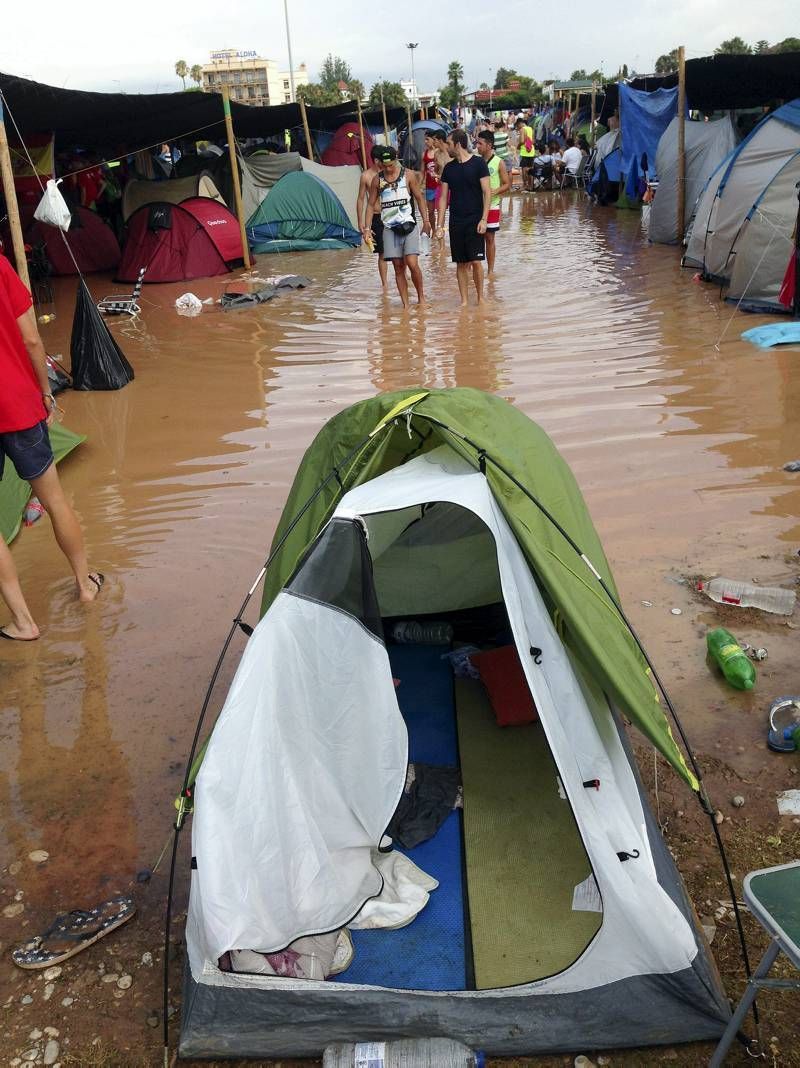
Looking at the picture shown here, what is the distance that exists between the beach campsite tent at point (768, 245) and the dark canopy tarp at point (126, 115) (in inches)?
303

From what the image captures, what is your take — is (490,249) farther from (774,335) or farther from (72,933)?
(72,933)

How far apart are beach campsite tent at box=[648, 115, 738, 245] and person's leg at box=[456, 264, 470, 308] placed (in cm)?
511

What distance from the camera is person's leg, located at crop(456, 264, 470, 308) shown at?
9.92m

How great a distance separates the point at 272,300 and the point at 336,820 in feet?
32.8

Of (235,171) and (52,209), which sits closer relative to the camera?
(52,209)

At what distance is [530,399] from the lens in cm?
713

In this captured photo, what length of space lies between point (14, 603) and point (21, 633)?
0.60 ft

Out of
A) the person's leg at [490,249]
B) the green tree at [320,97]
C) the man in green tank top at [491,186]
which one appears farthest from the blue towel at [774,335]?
the green tree at [320,97]

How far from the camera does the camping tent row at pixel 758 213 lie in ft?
29.5

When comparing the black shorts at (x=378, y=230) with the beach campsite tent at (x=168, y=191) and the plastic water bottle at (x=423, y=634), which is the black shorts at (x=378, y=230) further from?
the plastic water bottle at (x=423, y=634)

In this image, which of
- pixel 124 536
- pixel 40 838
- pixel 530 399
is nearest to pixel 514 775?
pixel 40 838

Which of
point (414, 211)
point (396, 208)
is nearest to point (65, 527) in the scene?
point (396, 208)

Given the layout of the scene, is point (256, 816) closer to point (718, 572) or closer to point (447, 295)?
point (718, 572)

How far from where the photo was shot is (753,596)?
4328 mm
